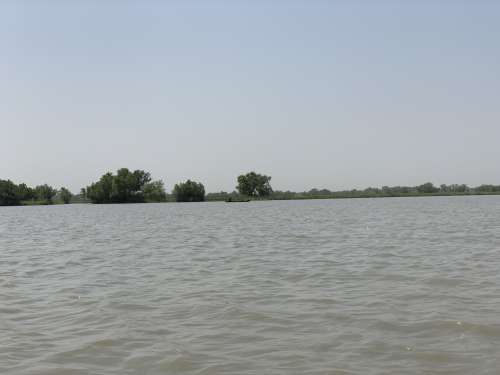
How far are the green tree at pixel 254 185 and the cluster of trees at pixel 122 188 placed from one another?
30525 mm

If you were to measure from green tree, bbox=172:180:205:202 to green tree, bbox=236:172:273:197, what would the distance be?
13.3m

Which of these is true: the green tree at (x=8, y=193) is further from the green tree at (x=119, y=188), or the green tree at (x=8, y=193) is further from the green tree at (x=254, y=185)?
the green tree at (x=254, y=185)

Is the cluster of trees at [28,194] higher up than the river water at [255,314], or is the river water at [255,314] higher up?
the cluster of trees at [28,194]

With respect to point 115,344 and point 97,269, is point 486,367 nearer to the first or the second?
point 115,344

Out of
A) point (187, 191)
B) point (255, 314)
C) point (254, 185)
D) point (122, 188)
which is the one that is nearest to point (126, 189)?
point (122, 188)

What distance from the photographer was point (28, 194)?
148m

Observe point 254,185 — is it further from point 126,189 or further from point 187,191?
point 126,189

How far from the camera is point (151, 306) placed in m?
9.76

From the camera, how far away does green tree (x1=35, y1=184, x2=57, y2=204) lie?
501 ft

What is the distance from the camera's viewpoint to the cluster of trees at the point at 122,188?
143m

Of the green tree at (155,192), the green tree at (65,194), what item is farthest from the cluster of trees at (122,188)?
the green tree at (65,194)

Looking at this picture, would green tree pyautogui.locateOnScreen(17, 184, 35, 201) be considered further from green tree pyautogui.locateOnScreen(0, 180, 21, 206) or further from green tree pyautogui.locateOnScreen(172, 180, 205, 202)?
green tree pyautogui.locateOnScreen(172, 180, 205, 202)

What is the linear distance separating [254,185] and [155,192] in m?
32.7

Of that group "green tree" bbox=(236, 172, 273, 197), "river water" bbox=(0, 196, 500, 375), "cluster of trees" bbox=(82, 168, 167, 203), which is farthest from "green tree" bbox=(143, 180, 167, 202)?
"river water" bbox=(0, 196, 500, 375)
